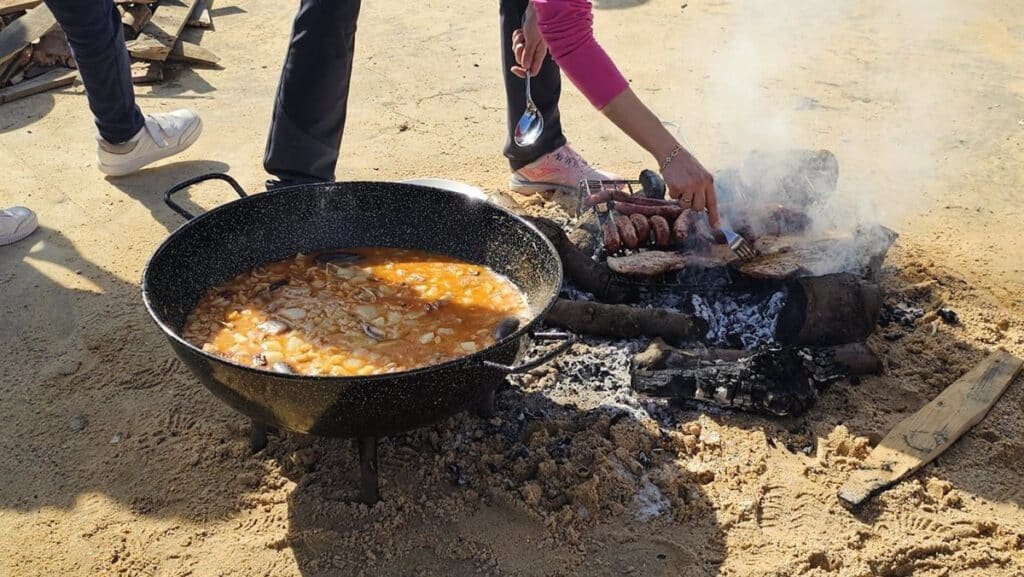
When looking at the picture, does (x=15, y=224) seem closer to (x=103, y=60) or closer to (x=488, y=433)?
(x=103, y=60)

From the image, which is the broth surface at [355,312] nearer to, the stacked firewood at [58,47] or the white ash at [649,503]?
the white ash at [649,503]

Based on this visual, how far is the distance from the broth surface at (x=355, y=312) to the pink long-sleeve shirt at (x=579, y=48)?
32.2 inches

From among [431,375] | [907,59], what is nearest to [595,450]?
[431,375]

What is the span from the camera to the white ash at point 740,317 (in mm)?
3844

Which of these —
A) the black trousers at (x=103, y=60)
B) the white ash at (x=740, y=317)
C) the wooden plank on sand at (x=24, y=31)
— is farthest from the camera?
the wooden plank on sand at (x=24, y=31)

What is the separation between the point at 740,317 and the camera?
3.93 m

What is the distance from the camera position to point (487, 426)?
3.31 m

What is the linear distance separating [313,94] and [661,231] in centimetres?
188

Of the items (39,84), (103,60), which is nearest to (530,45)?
(103,60)

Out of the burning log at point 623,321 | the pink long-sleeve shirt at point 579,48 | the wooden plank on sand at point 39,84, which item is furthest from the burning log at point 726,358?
the wooden plank on sand at point 39,84

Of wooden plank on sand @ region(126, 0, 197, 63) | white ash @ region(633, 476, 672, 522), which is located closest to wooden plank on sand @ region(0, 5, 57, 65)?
wooden plank on sand @ region(126, 0, 197, 63)

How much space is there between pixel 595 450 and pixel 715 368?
678mm

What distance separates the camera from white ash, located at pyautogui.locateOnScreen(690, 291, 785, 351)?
12.6ft

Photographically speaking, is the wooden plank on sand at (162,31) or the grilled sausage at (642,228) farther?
the wooden plank on sand at (162,31)
